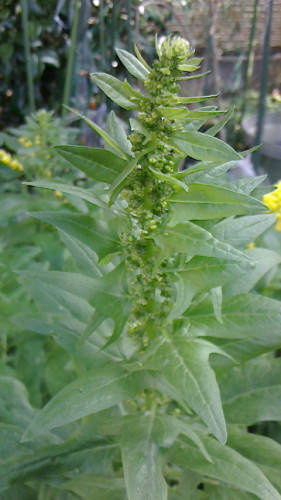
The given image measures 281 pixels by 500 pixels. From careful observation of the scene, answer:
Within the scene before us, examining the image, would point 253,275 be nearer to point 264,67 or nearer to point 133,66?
point 133,66

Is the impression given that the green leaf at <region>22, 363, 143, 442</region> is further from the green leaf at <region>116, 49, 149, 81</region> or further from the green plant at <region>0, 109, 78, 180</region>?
the green plant at <region>0, 109, 78, 180</region>

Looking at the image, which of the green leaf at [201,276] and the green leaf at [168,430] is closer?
the green leaf at [201,276]

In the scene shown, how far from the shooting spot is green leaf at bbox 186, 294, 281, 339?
923 mm

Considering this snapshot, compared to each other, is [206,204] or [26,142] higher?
[206,204]

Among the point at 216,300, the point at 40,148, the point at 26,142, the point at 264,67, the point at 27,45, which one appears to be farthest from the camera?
the point at 27,45

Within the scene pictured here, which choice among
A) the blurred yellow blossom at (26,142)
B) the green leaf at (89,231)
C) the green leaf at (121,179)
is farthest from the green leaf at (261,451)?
the blurred yellow blossom at (26,142)

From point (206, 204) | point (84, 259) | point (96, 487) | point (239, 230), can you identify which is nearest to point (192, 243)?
point (206, 204)

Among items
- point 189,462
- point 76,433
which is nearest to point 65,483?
point 76,433

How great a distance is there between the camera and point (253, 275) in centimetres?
102

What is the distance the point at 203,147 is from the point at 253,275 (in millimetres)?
326

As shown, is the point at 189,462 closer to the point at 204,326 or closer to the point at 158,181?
the point at 204,326

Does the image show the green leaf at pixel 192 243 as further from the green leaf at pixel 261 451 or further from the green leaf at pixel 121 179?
the green leaf at pixel 261 451

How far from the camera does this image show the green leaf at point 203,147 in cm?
76

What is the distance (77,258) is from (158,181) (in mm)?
253
